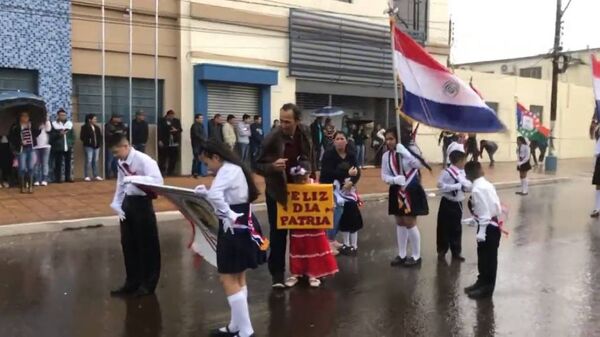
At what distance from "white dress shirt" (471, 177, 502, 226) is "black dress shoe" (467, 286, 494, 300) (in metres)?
0.65

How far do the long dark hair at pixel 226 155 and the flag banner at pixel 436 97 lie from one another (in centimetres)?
313

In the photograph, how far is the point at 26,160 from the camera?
13781mm

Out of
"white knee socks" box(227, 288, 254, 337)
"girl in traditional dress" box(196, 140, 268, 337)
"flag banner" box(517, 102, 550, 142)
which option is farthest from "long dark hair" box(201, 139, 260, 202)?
"flag banner" box(517, 102, 550, 142)

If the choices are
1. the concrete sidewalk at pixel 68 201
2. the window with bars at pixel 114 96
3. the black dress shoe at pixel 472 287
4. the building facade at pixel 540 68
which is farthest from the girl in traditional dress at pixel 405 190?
the building facade at pixel 540 68

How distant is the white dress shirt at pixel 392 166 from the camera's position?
7.89m

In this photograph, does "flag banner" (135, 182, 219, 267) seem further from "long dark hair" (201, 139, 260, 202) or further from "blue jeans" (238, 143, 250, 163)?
"blue jeans" (238, 143, 250, 163)

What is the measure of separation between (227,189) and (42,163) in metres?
10.8

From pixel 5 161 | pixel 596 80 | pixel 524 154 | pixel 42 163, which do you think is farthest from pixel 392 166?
pixel 5 161

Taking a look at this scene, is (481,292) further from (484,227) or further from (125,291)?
(125,291)

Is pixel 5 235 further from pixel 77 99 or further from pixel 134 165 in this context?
pixel 77 99

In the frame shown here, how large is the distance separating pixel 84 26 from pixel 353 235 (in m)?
10.6

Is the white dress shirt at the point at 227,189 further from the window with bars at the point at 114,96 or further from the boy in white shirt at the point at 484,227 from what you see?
the window with bars at the point at 114,96

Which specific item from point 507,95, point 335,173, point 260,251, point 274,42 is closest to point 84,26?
point 274,42

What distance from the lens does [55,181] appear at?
15.7 meters
